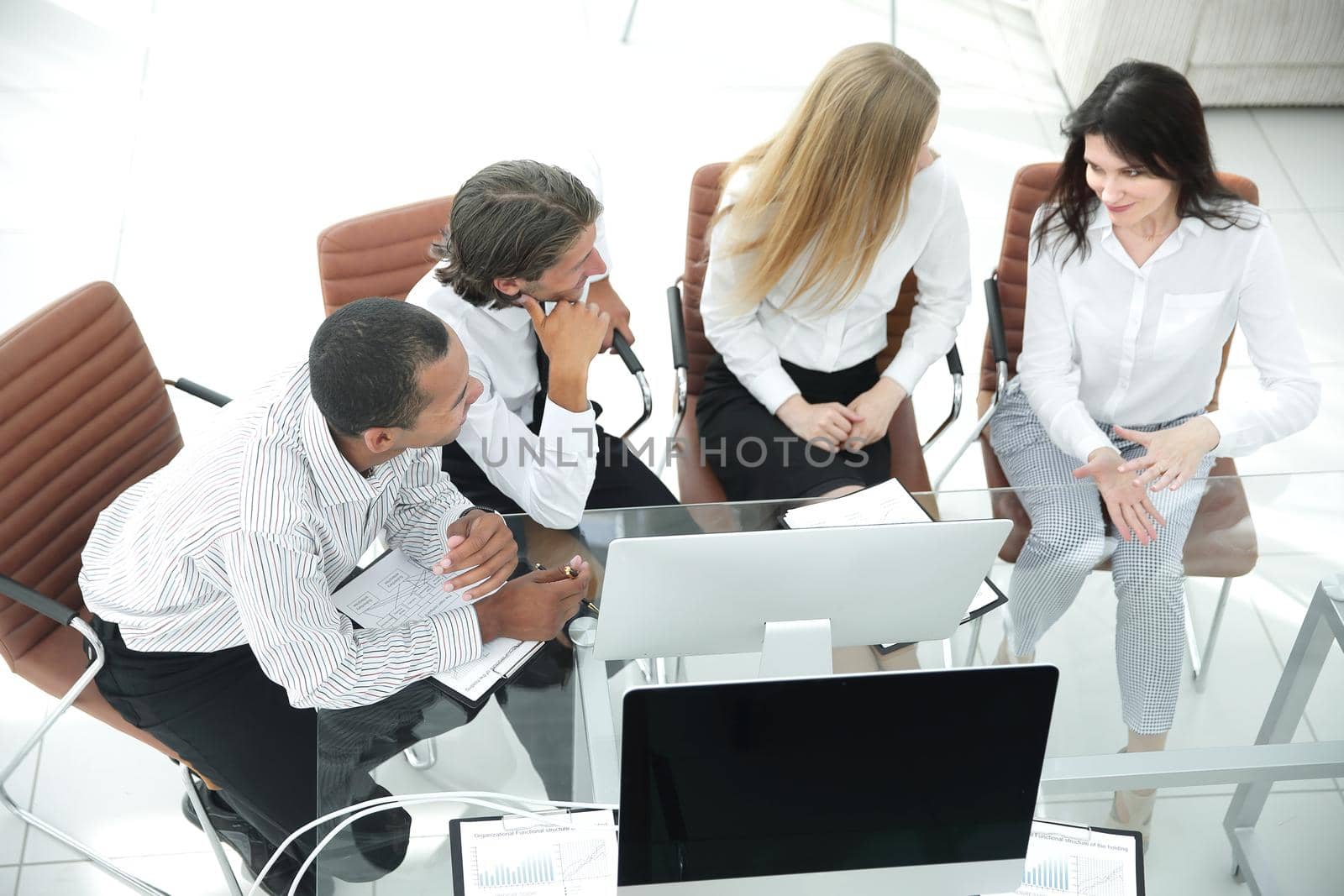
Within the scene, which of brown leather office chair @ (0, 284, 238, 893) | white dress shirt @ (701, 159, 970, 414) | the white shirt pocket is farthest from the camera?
white dress shirt @ (701, 159, 970, 414)

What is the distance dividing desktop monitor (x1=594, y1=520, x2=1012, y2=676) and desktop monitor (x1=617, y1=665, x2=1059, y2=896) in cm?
24

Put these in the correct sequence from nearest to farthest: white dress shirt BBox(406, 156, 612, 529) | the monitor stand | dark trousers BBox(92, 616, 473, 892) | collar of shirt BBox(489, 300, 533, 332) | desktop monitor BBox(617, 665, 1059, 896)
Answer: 1. desktop monitor BBox(617, 665, 1059, 896)
2. the monitor stand
3. dark trousers BBox(92, 616, 473, 892)
4. white dress shirt BBox(406, 156, 612, 529)
5. collar of shirt BBox(489, 300, 533, 332)

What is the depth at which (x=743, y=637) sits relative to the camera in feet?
5.69

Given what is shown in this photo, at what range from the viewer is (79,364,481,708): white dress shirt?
173 centimetres

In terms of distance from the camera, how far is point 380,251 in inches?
96.9

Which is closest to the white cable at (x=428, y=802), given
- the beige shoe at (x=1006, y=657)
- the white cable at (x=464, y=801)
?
the white cable at (x=464, y=801)

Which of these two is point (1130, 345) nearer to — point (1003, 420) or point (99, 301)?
point (1003, 420)

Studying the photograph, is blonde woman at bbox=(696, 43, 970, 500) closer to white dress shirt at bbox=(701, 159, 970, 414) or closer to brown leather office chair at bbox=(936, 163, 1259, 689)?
white dress shirt at bbox=(701, 159, 970, 414)

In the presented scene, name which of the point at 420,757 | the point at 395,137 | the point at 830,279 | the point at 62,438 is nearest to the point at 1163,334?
the point at 830,279

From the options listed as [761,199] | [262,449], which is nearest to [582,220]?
[761,199]

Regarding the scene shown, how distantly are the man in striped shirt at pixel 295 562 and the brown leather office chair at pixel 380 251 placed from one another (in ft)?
1.86

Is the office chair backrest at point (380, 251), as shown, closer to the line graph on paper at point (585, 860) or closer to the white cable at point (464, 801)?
the white cable at point (464, 801)

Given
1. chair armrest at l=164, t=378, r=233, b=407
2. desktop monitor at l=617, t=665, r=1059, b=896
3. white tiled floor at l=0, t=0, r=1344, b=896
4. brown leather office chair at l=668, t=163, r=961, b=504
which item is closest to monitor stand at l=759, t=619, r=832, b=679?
desktop monitor at l=617, t=665, r=1059, b=896

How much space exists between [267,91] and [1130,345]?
10.6 feet
